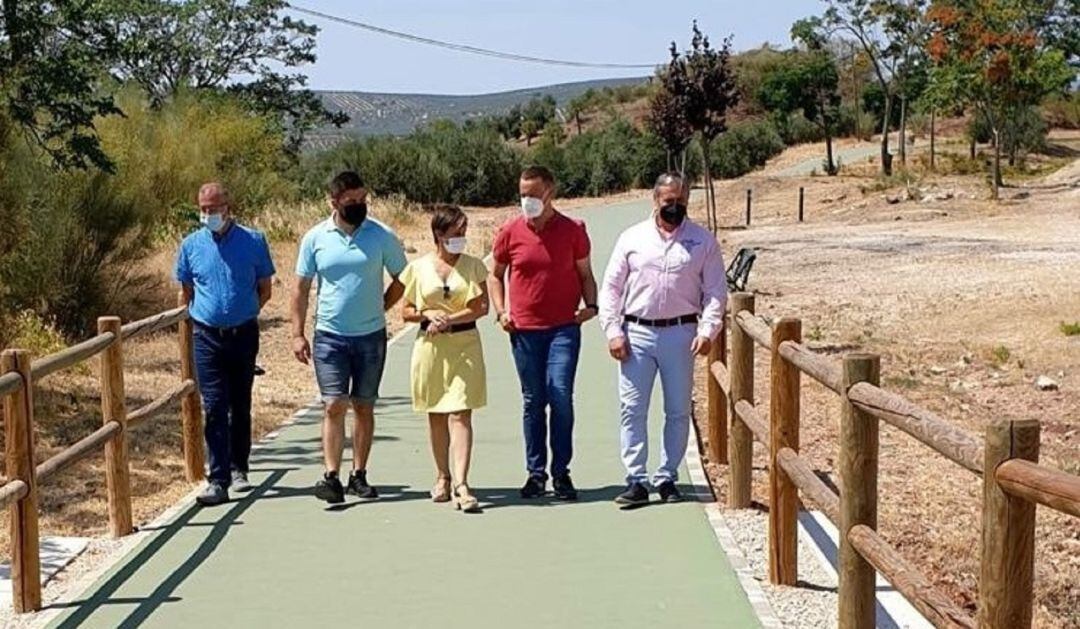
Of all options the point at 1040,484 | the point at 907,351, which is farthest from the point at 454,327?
the point at 907,351

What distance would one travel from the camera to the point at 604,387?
12.0 meters

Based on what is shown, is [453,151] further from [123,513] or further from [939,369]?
[123,513]

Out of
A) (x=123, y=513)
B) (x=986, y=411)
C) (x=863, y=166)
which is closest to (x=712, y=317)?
(x=123, y=513)

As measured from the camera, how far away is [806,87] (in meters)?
69.0

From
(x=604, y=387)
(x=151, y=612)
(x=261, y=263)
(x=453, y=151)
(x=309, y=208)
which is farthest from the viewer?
(x=453, y=151)

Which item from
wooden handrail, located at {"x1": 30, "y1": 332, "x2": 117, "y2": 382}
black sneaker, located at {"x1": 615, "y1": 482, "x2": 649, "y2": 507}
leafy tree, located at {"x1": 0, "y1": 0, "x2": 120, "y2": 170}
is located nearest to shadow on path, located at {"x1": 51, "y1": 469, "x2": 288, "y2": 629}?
wooden handrail, located at {"x1": 30, "y1": 332, "x2": 117, "y2": 382}

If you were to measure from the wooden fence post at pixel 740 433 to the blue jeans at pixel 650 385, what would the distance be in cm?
25

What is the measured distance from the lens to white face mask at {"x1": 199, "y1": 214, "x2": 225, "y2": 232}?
7.71 metres

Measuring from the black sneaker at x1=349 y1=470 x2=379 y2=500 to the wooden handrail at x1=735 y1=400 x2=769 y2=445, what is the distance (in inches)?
76.4

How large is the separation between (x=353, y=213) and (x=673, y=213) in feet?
5.17

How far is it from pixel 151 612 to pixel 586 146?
51.4 metres

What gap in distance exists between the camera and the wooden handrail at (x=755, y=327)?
691 centimetres

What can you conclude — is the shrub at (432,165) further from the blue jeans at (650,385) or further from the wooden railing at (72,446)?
the blue jeans at (650,385)

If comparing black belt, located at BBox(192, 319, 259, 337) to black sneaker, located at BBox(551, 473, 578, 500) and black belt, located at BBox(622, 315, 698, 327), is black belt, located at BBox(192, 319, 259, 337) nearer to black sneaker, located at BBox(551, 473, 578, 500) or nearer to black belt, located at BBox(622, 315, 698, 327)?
black sneaker, located at BBox(551, 473, 578, 500)
